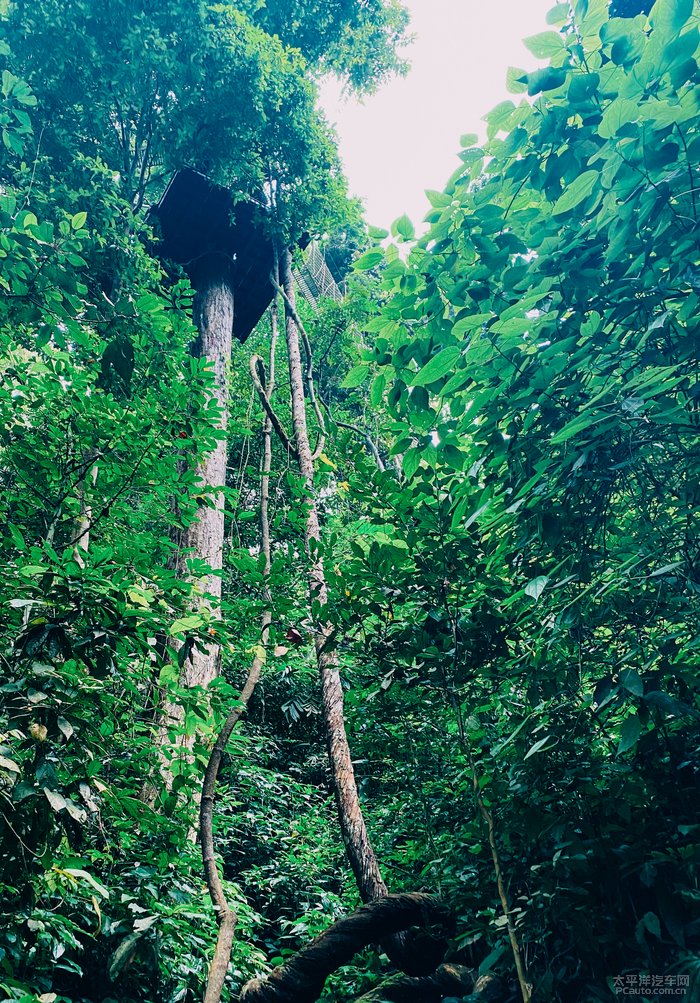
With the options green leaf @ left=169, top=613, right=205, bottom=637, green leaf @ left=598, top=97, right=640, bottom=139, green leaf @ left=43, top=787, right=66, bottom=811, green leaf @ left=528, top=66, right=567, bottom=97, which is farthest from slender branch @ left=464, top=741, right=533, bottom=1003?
green leaf @ left=528, top=66, right=567, bottom=97

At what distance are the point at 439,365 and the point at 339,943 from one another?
7.75 ft

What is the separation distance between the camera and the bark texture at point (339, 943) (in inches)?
93.0

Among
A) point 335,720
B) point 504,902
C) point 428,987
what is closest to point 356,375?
point 504,902

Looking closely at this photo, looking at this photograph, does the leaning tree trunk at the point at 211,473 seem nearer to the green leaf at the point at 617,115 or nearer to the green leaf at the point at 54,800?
the green leaf at the point at 54,800

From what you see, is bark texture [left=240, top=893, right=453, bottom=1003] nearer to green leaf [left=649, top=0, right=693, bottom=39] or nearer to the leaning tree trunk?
the leaning tree trunk

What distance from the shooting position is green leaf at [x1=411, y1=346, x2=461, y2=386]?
5.24 feet

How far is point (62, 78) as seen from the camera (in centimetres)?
550

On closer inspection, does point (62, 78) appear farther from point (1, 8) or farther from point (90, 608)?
point (90, 608)

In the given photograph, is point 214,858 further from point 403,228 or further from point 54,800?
point 403,228

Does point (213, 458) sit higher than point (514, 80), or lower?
higher

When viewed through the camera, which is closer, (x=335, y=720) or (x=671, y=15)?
(x=671, y=15)

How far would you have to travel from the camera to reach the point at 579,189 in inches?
55.8

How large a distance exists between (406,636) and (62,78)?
625 cm

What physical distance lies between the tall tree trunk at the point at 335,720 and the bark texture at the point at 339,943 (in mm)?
237
